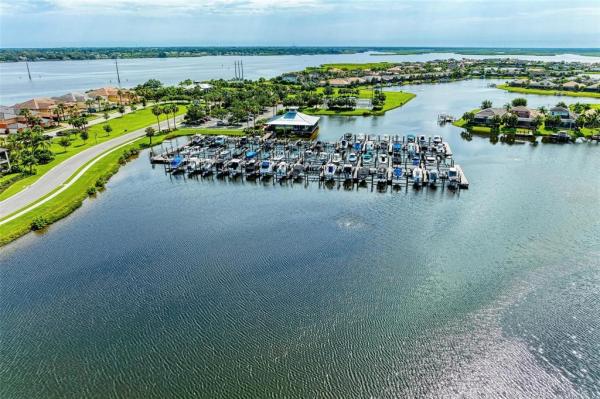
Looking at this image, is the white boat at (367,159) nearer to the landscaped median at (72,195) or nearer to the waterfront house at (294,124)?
the waterfront house at (294,124)

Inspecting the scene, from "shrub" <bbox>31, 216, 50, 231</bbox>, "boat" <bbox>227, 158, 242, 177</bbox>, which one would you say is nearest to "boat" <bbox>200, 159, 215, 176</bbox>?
"boat" <bbox>227, 158, 242, 177</bbox>

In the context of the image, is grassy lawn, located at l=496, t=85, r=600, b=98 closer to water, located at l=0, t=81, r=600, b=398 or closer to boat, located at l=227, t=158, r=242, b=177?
water, located at l=0, t=81, r=600, b=398

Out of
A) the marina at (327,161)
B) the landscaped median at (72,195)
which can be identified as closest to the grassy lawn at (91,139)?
the landscaped median at (72,195)

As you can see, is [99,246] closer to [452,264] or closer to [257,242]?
[257,242]

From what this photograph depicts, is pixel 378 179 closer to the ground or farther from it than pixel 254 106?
closer to the ground

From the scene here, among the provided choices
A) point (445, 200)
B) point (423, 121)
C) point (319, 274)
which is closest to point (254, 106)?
point (423, 121)
